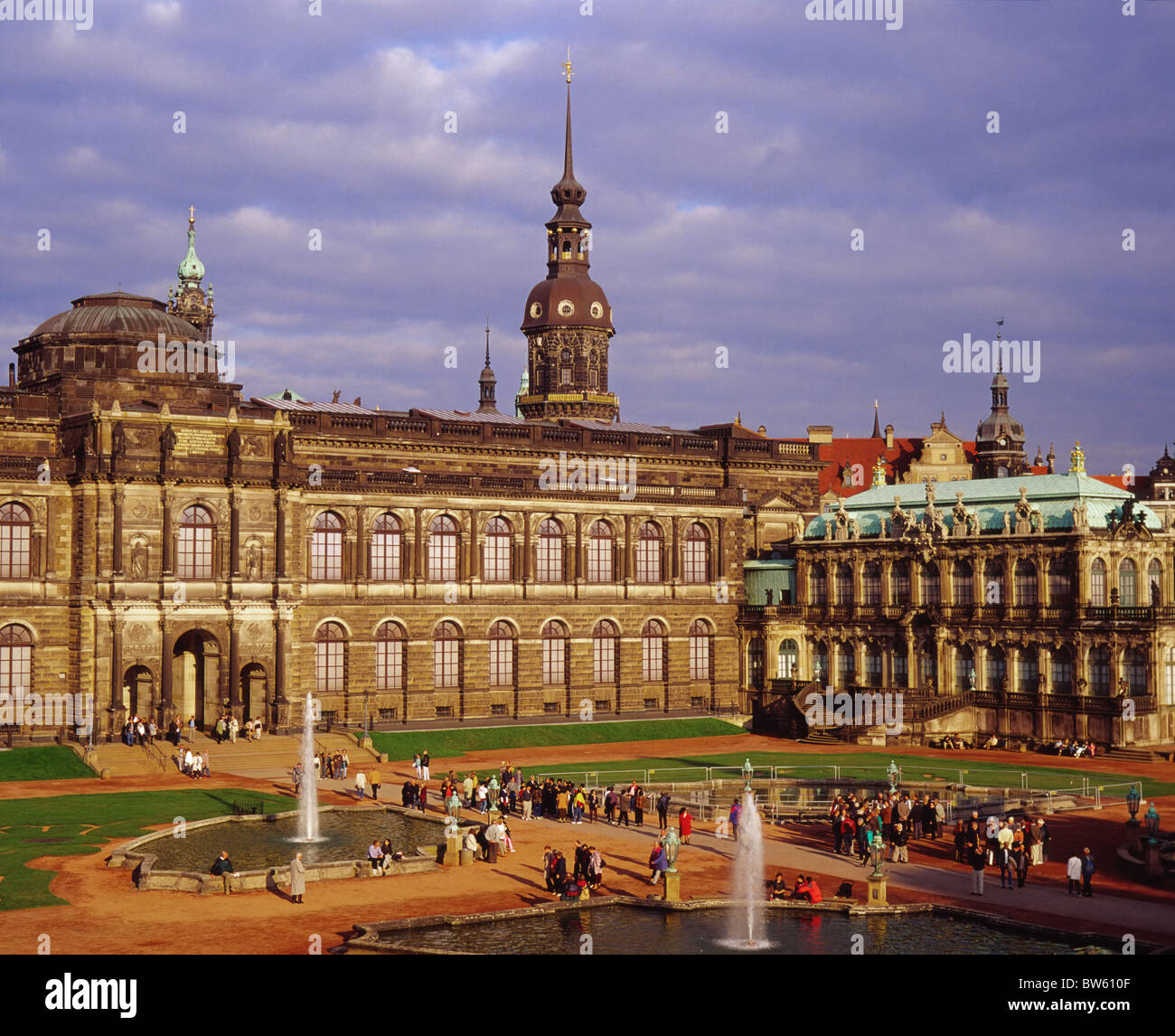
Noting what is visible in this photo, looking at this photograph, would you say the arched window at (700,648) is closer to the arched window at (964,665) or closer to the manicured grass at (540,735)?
the manicured grass at (540,735)

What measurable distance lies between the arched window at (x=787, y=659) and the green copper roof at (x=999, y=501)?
21.9ft

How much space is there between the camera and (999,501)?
266 feet

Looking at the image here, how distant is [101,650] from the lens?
227 feet

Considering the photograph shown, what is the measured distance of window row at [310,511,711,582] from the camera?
77.2 m

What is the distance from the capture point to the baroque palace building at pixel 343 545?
7000 centimetres

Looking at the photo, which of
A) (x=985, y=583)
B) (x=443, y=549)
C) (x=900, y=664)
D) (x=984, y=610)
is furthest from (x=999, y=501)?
(x=443, y=549)

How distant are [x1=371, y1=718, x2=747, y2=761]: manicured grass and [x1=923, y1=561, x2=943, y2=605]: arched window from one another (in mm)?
13077

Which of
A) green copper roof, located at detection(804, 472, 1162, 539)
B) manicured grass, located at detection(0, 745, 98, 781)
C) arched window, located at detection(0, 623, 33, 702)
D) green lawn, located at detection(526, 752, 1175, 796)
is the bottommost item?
green lawn, located at detection(526, 752, 1175, 796)

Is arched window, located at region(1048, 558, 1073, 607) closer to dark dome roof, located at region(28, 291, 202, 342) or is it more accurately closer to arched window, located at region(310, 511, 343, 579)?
arched window, located at region(310, 511, 343, 579)

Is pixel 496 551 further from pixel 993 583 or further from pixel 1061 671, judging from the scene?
pixel 1061 671

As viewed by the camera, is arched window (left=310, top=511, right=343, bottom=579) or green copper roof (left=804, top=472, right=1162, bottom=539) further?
green copper roof (left=804, top=472, right=1162, bottom=539)

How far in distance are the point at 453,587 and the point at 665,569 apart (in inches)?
555

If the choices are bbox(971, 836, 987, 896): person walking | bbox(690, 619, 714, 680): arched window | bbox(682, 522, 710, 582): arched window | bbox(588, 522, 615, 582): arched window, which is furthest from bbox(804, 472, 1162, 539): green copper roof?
bbox(971, 836, 987, 896): person walking

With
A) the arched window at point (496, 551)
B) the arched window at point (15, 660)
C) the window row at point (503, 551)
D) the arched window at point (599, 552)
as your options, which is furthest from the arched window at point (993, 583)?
the arched window at point (15, 660)
